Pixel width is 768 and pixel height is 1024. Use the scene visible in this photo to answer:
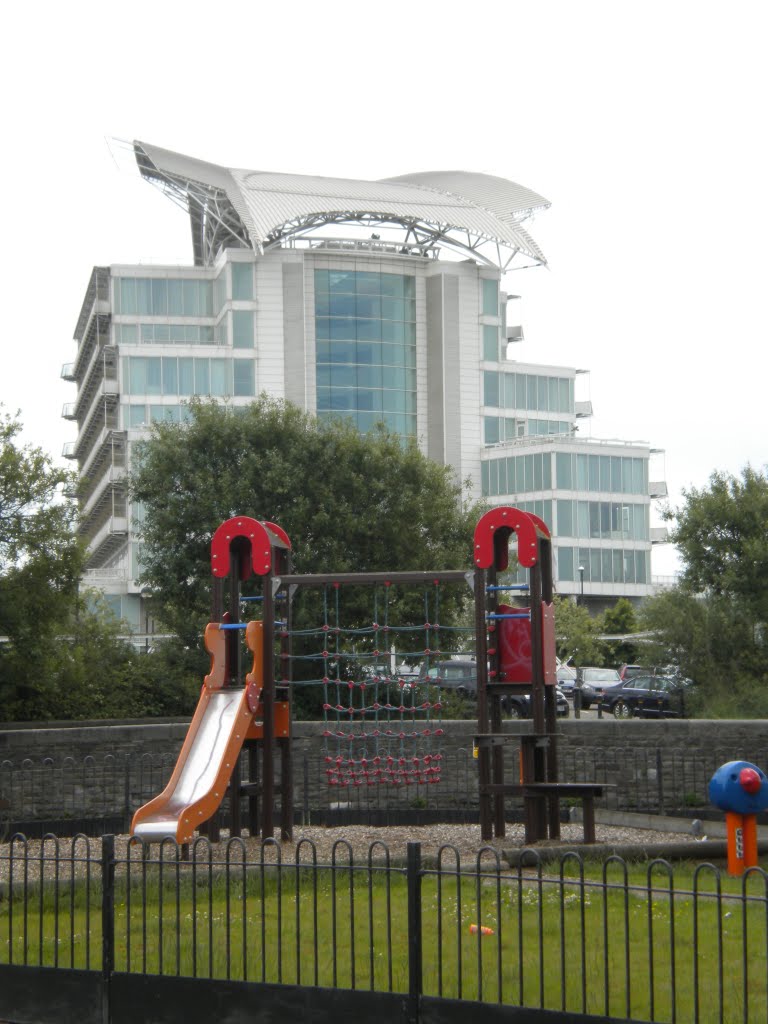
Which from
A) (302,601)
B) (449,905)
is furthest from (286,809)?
(302,601)

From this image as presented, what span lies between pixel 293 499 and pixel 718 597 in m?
11.2

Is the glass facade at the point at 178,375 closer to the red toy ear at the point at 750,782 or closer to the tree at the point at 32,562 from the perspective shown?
the tree at the point at 32,562

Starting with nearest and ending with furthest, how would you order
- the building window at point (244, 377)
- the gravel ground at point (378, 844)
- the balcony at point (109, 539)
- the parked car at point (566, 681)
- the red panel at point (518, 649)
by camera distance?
the gravel ground at point (378, 844) < the red panel at point (518, 649) < the parked car at point (566, 681) < the building window at point (244, 377) < the balcony at point (109, 539)

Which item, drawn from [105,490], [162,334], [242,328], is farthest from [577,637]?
[105,490]

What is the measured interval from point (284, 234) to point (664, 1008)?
75.4 meters

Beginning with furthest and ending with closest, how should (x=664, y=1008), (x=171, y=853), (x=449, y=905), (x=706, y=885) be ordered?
(x=171, y=853), (x=706, y=885), (x=449, y=905), (x=664, y=1008)

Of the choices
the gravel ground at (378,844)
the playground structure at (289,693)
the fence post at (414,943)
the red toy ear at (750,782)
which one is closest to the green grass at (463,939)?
the fence post at (414,943)

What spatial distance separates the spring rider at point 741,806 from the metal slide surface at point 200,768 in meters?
4.76

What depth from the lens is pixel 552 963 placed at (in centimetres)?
876

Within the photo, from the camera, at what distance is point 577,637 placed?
2235 inches

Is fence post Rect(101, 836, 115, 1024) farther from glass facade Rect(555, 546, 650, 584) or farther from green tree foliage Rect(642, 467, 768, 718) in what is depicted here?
glass facade Rect(555, 546, 650, 584)

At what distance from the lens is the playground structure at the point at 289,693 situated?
14.2 m

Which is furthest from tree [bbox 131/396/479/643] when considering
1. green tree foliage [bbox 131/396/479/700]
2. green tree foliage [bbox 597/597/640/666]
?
green tree foliage [bbox 597/597/640/666]

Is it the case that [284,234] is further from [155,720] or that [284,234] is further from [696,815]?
[696,815]
